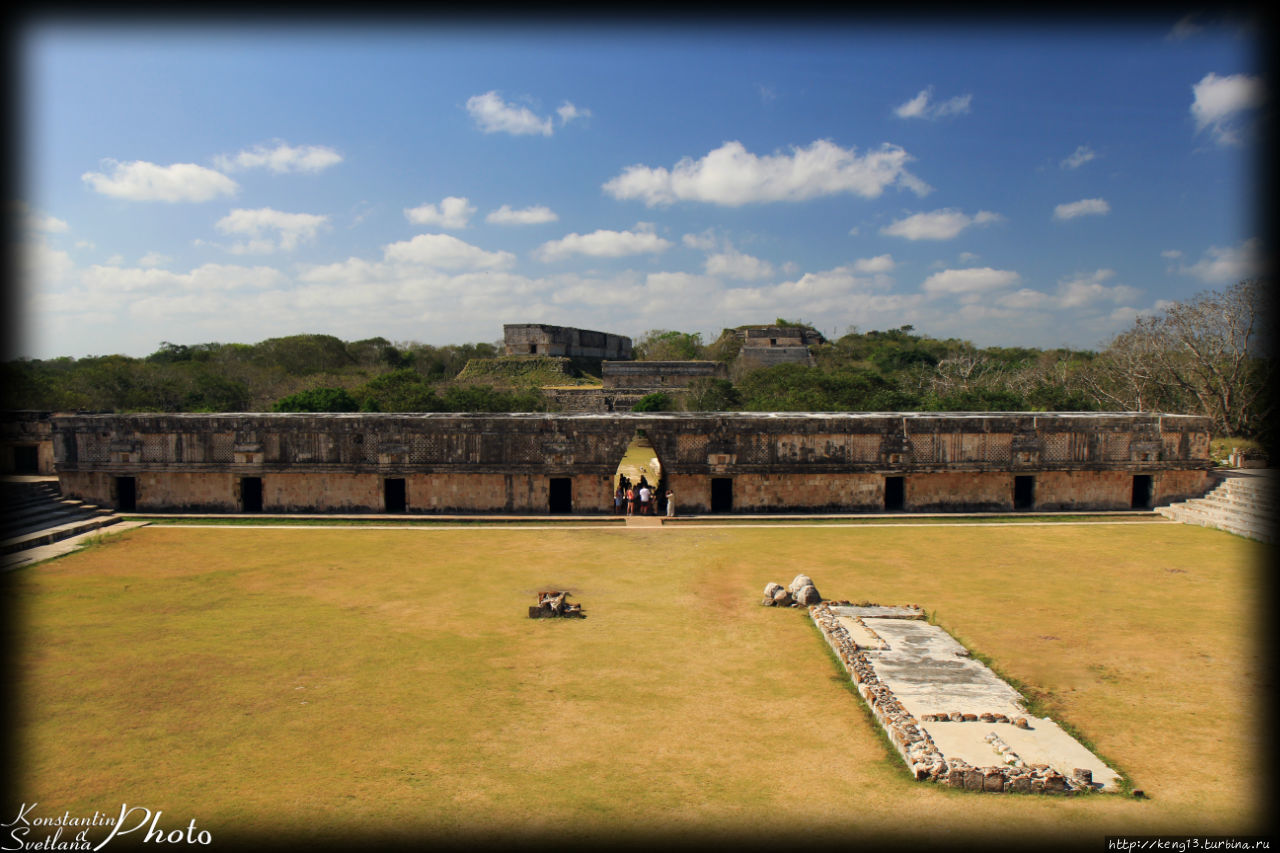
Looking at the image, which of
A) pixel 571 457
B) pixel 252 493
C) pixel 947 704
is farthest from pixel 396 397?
pixel 947 704

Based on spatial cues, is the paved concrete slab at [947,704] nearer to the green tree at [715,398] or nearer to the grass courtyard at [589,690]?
the grass courtyard at [589,690]

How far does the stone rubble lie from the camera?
15.7 feet

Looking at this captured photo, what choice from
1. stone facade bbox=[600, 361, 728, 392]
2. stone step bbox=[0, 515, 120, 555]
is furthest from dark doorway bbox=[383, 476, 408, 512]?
stone facade bbox=[600, 361, 728, 392]

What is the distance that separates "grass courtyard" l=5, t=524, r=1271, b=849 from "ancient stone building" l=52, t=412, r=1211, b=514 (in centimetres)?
351

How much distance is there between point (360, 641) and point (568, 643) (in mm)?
2308

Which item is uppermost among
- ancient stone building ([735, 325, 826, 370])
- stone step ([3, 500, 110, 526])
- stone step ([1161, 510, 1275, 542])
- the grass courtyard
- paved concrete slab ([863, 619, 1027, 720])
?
ancient stone building ([735, 325, 826, 370])

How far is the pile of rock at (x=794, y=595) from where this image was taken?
8.81 m

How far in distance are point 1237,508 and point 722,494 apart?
10.2 meters

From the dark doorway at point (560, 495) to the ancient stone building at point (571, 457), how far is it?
3cm

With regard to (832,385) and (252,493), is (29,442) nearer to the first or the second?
(252,493)

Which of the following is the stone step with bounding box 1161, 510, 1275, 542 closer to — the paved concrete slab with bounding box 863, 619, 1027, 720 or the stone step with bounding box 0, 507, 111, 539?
the paved concrete slab with bounding box 863, 619, 1027, 720

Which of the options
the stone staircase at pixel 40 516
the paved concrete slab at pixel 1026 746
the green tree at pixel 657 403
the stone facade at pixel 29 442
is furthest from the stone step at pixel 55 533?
the green tree at pixel 657 403

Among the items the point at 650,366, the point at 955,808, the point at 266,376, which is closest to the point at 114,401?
the point at 266,376

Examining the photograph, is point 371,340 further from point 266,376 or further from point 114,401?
point 114,401
